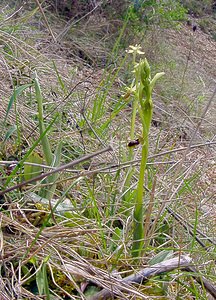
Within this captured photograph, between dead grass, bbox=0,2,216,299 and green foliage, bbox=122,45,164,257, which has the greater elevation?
green foliage, bbox=122,45,164,257

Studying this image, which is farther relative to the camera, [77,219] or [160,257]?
[77,219]

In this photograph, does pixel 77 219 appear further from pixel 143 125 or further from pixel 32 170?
pixel 143 125

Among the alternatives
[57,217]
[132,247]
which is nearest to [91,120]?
[57,217]

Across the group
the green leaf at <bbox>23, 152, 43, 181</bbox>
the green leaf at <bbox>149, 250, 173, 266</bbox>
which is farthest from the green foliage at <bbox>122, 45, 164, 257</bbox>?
the green leaf at <bbox>23, 152, 43, 181</bbox>

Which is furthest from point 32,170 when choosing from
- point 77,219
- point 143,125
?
point 143,125

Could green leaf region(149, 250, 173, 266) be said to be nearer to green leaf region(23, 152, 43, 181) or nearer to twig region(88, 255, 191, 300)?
twig region(88, 255, 191, 300)

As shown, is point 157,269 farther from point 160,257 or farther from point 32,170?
point 32,170

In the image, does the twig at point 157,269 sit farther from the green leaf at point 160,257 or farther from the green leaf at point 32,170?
the green leaf at point 32,170

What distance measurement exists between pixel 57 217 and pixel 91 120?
0.78m

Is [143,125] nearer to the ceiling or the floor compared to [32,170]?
nearer to the ceiling

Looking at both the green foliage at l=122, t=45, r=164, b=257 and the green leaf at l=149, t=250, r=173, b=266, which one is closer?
the green foliage at l=122, t=45, r=164, b=257

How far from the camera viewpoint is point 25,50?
8.70ft

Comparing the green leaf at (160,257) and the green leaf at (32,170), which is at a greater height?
the green leaf at (32,170)

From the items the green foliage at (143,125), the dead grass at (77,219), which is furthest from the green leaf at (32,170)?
the green foliage at (143,125)
